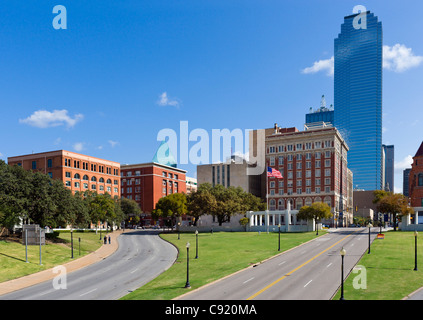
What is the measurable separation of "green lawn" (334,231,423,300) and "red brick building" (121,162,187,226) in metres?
111

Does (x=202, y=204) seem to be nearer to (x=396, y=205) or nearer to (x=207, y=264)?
(x=396, y=205)

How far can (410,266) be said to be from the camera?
41625mm

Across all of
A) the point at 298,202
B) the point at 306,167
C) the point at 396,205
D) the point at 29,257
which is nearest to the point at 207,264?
the point at 29,257

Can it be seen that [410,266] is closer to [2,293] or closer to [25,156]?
[2,293]

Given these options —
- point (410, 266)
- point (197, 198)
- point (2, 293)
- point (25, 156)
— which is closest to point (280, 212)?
point (197, 198)

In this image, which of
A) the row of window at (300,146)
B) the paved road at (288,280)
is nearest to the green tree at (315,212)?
the paved road at (288,280)

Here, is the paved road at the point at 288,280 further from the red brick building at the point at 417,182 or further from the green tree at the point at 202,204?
the red brick building at the point at 417,182

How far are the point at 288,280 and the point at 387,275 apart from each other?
32.5ft

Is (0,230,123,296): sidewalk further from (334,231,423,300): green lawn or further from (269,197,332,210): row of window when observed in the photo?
(269,197,332,210): row of window

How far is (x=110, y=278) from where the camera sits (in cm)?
4112

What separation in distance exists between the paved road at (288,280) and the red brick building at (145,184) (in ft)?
359

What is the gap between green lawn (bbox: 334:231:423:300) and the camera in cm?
3004

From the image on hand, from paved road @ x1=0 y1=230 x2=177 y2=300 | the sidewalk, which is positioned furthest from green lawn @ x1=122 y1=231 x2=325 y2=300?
the sidewalk

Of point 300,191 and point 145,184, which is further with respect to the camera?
point 145,184
